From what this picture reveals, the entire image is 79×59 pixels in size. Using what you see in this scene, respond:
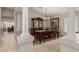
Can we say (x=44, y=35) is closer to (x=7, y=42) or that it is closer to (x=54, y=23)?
(x=54, y=23)

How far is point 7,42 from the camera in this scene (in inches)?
79.6

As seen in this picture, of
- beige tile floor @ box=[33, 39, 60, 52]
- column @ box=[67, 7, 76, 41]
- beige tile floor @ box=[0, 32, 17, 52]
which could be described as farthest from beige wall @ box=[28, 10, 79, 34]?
beige tile floor @ box=[0, 32, 17, 52]

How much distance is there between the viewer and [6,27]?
6.73 ft

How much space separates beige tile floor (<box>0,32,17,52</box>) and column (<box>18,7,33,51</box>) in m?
0.12

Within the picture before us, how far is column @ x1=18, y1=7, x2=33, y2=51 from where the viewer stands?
205 cm

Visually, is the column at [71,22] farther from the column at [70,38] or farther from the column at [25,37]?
the column at [25,37]

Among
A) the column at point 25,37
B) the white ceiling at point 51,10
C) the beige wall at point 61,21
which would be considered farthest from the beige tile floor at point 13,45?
the white ceiling at point 51,10

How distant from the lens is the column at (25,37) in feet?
6.73

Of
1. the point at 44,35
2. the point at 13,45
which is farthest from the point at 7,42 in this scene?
the point at 44,35

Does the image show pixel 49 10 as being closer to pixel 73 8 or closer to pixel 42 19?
pixel 42 19

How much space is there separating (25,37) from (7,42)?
1.09 ft

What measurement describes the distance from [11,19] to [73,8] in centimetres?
112

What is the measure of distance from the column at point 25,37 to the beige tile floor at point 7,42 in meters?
0.12

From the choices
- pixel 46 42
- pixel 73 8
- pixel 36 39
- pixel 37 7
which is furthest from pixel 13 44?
pixel 73 8
